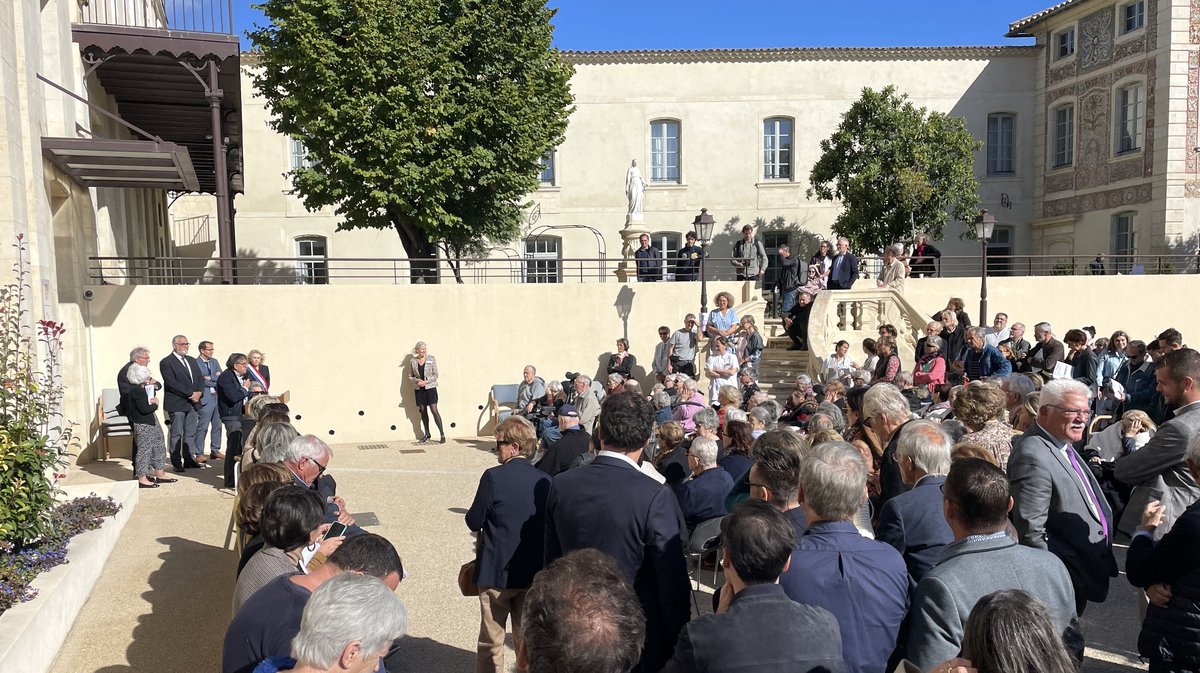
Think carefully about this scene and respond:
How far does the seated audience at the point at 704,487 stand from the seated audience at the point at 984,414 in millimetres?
1541

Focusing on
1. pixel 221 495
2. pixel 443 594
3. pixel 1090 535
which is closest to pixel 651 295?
pixel 221 495

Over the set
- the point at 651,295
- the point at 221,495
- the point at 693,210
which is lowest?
A: the point at 221,495

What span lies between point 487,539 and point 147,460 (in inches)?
304

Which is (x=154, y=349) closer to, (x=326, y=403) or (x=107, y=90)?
(x=326, y=403)

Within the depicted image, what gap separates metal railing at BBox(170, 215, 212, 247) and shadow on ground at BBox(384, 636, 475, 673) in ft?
76.8

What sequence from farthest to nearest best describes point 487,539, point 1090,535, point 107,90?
point 107,90, point 487,539, point 1090,535

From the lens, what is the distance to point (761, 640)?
7.51 feet

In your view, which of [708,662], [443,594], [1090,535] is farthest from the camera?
[443,594]

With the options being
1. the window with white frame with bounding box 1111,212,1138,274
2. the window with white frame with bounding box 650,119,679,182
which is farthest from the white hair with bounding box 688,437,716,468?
the window with white frame with bounding box 1111,212,1138,274

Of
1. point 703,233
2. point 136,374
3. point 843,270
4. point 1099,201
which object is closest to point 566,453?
point 136,374

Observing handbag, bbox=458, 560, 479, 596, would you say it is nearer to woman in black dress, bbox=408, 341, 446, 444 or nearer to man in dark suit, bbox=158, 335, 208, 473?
man in dark suit, bbox=158, 335, 208, 473

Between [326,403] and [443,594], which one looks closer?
[443,594]

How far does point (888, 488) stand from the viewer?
4.26 m

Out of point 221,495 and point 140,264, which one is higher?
point 140,264
